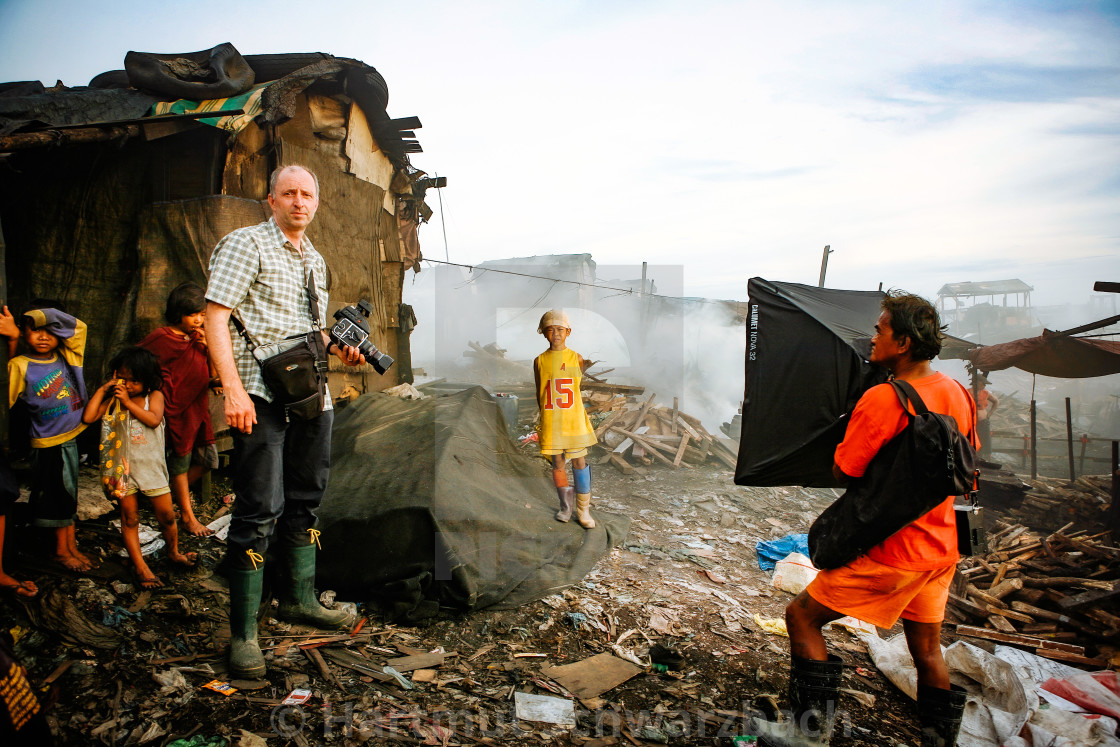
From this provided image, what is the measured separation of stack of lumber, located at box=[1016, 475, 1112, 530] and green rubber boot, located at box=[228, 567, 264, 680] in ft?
35.7

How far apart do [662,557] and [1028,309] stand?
48.6 m

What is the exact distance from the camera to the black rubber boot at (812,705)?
236 cm

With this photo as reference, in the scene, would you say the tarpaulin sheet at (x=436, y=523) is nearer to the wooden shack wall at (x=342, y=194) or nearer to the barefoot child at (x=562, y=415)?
the barefoot child at (x=562, y=415)

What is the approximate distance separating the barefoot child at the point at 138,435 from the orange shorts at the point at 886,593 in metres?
3.91

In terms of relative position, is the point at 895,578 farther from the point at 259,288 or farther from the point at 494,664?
the point at 259,288

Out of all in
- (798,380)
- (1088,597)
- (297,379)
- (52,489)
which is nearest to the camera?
(297,379)

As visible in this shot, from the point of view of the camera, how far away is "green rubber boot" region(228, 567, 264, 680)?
2.54 metres

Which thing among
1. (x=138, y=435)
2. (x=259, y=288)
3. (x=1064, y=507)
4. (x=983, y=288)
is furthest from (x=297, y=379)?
(x=983, y=288)

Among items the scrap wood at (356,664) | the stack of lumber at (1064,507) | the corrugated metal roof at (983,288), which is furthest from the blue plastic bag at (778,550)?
the corrugated metal roof at (983,288)

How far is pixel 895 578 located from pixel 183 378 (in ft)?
15.5

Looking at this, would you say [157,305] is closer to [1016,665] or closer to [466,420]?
[466,420]

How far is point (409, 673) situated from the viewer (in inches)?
111

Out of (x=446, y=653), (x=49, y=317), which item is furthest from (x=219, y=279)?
(x=446, y=653)

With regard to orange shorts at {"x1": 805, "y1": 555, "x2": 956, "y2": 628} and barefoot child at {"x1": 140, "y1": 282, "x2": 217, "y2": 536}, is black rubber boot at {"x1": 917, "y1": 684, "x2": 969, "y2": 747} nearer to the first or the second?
orange shorts at {"x1": 805, "y1": 555, "x2": 956, "y2": 628}
